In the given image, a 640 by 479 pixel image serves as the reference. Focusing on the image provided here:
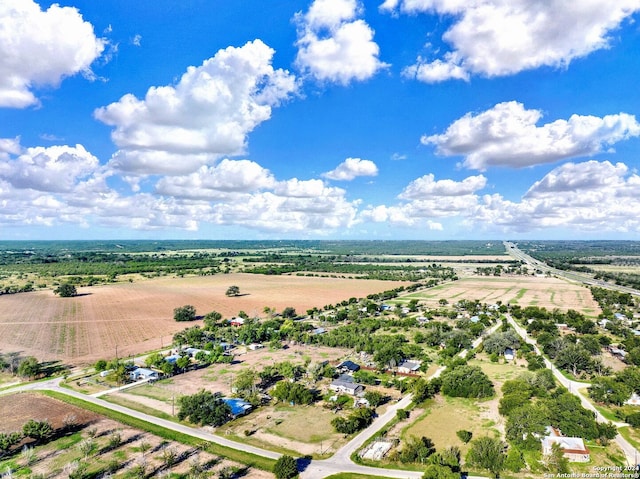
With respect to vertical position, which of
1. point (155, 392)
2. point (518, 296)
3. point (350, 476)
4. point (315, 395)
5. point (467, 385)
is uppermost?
point (467, 385)

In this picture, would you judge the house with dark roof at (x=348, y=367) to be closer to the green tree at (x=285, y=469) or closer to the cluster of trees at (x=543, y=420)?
the cluster of trees at (x=543, y=420)

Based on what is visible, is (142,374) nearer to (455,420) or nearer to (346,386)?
(346,386)

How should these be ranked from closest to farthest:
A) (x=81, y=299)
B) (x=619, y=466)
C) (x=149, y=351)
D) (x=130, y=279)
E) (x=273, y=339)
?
(x=619, y=466) → (x=149, y=351) → (x=273, y=339) → (x=81, y=299) → (x=130, y=279)

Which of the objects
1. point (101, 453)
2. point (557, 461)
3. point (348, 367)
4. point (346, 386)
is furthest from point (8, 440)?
point (557, 461)

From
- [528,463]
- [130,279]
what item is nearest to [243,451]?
[528,463]

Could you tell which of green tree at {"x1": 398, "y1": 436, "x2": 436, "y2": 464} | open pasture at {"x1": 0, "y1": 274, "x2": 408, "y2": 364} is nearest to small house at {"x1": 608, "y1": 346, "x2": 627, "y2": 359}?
green tree at {"x1": 398, "y1": 436, "x2": 436, "y2": 464}

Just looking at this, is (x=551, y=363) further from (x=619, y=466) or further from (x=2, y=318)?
(x=2, y=318)
